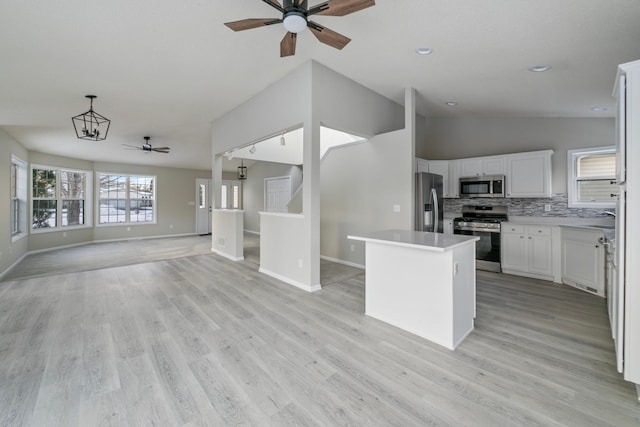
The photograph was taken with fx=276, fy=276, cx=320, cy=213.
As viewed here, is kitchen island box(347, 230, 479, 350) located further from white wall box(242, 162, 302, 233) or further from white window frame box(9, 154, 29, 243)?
white window frame box(9, 154, 29, 243)

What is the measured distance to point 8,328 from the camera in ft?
8.89

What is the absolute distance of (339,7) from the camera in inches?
77.7

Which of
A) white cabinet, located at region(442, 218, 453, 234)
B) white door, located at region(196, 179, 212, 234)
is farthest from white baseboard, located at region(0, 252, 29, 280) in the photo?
white cabinet, located at region(442, 218, 453, 234)

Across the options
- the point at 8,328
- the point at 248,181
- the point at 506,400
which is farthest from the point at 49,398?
the point at 248,181

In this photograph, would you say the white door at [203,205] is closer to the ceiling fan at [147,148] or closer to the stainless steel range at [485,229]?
the ceiling fan at [147,148]

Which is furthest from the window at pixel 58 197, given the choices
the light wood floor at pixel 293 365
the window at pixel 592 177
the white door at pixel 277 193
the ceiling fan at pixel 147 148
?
the window at pixel 592 177

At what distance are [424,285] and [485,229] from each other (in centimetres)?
301

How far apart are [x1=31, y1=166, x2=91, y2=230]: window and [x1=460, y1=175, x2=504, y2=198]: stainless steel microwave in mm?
9797

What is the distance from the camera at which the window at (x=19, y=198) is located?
5796 mm

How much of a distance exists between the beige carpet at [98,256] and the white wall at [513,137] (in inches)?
232

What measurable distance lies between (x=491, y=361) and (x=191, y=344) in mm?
2455

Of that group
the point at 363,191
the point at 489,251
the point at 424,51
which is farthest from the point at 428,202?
the point at 424,51

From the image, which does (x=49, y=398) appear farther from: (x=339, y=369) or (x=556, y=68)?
(x=556, y=68)

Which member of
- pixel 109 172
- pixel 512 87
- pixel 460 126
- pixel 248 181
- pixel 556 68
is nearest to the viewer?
pixel 556 68
